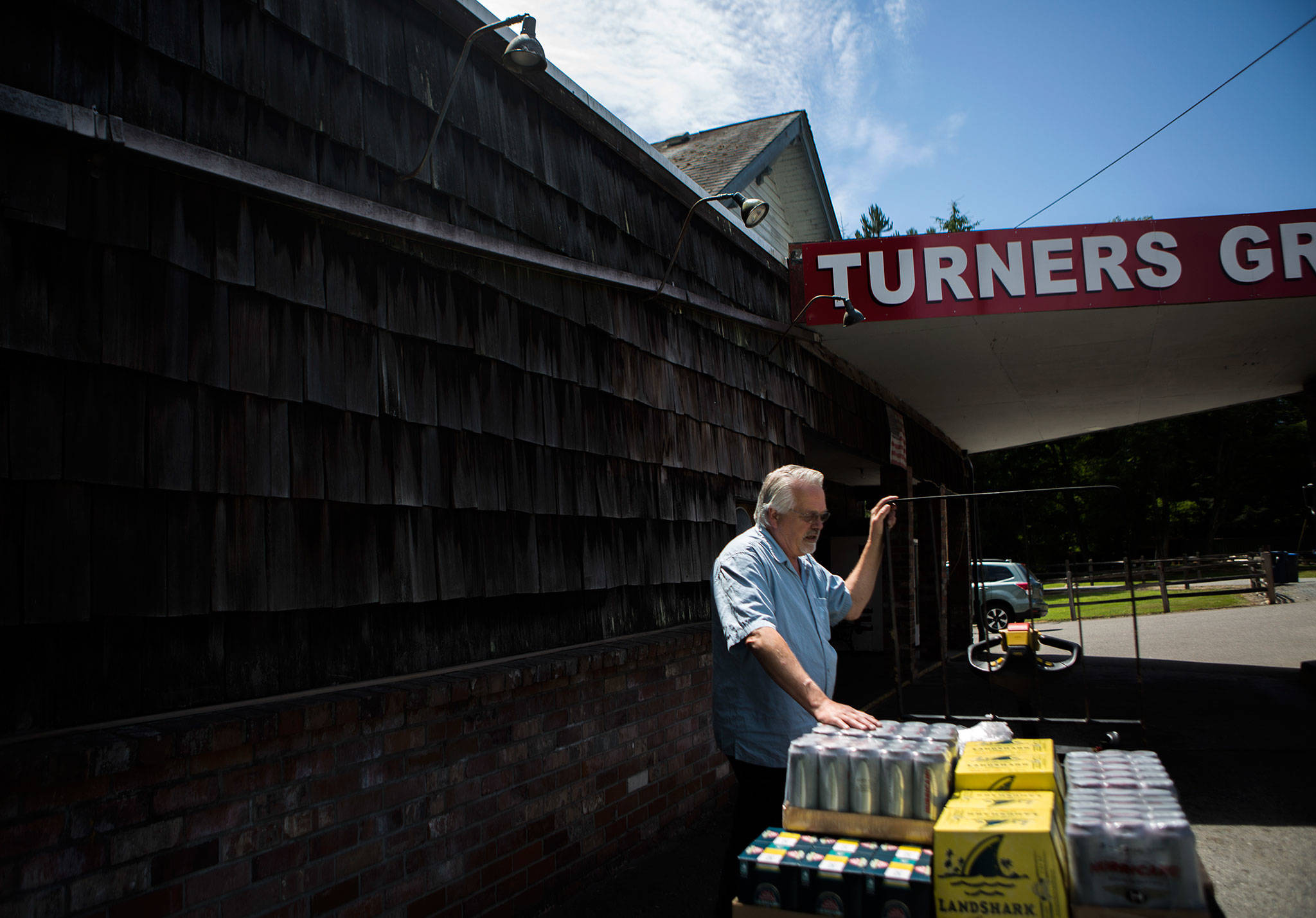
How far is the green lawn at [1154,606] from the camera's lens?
1994 centimetres

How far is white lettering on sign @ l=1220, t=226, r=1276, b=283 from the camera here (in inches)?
242

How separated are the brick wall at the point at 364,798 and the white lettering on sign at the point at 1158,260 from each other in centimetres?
437

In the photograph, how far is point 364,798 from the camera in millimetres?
2947

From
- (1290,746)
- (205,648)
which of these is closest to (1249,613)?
(1290,746)

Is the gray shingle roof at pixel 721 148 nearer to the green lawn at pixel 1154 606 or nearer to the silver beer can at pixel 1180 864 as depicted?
the silver beer can at pixel 1180 864

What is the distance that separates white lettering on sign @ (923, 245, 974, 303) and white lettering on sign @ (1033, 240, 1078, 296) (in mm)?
477

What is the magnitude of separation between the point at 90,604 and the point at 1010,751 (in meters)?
2.37

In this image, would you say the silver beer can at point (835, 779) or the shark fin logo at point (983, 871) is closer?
the shark fin logo at point (983, 871)

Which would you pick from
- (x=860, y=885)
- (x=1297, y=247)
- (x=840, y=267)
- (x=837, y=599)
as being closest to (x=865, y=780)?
(x=860, y=885)

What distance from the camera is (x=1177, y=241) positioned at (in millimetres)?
6203

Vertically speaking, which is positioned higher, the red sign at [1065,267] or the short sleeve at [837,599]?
the red sign at [1065,267]

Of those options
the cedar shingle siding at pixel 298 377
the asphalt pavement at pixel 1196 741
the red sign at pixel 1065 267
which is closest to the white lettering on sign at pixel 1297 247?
the red sign at pixel 1065 267

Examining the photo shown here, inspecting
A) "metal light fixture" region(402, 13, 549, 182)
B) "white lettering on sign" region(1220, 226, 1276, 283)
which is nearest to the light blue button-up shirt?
"metal light fixture" region(402, 13, 549, 182)

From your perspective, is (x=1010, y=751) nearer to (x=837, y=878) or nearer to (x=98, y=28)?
(x=837, y=878)
